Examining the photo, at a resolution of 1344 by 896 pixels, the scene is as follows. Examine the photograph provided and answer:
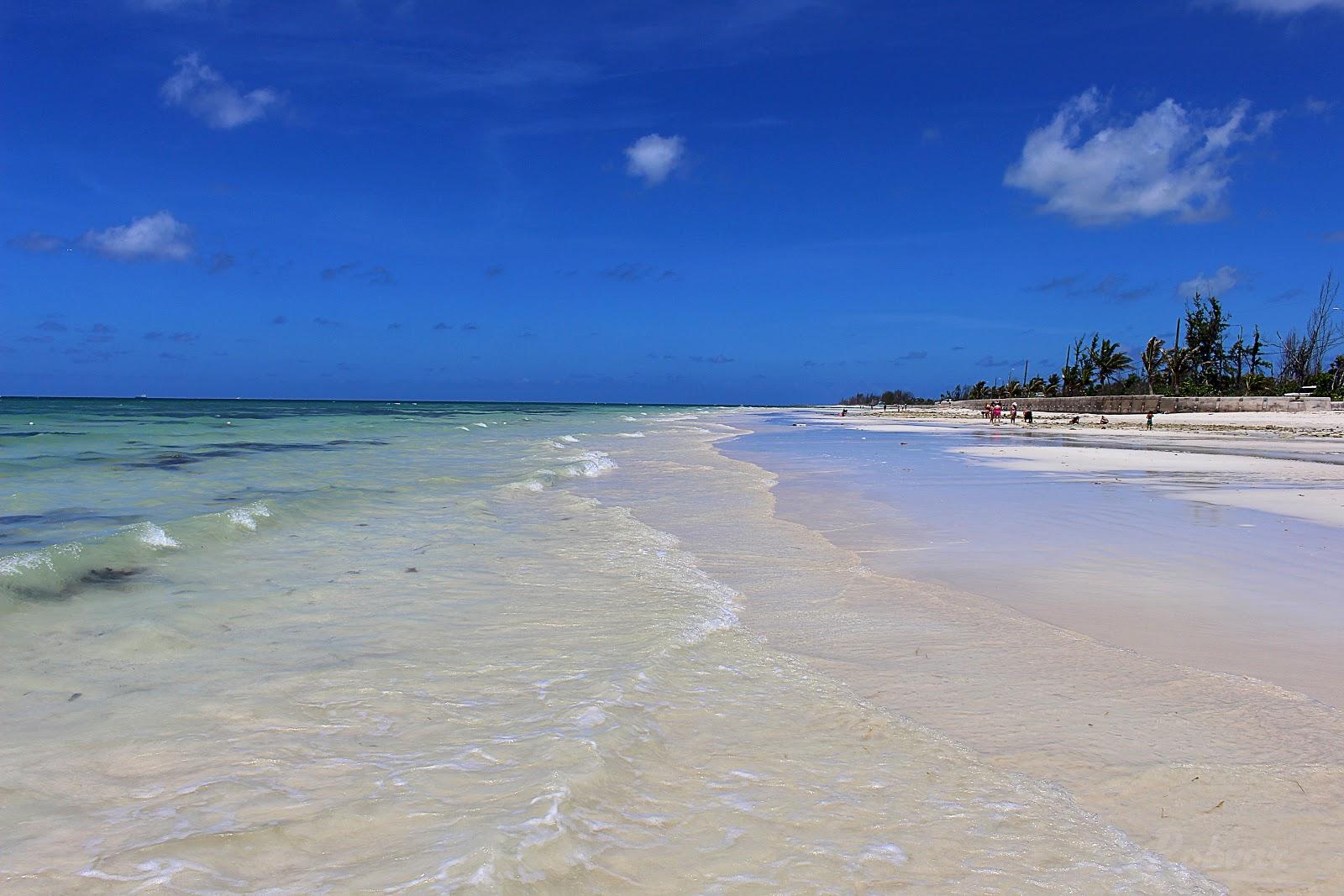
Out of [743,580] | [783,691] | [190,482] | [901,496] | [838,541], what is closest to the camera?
[783,691]

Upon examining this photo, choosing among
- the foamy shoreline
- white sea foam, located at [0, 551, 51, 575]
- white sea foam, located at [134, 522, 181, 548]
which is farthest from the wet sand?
white sea foam, located at [0, 551, 51, 575]

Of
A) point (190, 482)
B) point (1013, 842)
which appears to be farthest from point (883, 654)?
point (190, 482)

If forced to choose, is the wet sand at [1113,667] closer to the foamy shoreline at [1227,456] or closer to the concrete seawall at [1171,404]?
the foamy shoreline at [1227,456]

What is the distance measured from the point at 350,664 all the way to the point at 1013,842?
3.20 metres

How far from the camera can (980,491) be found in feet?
38.0

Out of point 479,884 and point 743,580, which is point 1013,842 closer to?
point 479,884

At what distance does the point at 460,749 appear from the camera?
9.96 ft

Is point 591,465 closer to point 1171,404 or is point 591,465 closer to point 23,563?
point 23,563

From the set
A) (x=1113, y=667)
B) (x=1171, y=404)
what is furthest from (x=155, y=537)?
(x=1171, y=404)

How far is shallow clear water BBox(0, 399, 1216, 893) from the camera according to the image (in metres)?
2.27

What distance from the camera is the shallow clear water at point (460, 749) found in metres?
2.27

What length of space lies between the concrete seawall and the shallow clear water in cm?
4494

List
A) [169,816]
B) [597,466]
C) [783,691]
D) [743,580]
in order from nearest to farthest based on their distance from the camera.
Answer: [169,816] → [783,691] → [743,580] → [597,466]

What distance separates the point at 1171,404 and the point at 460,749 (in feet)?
180
